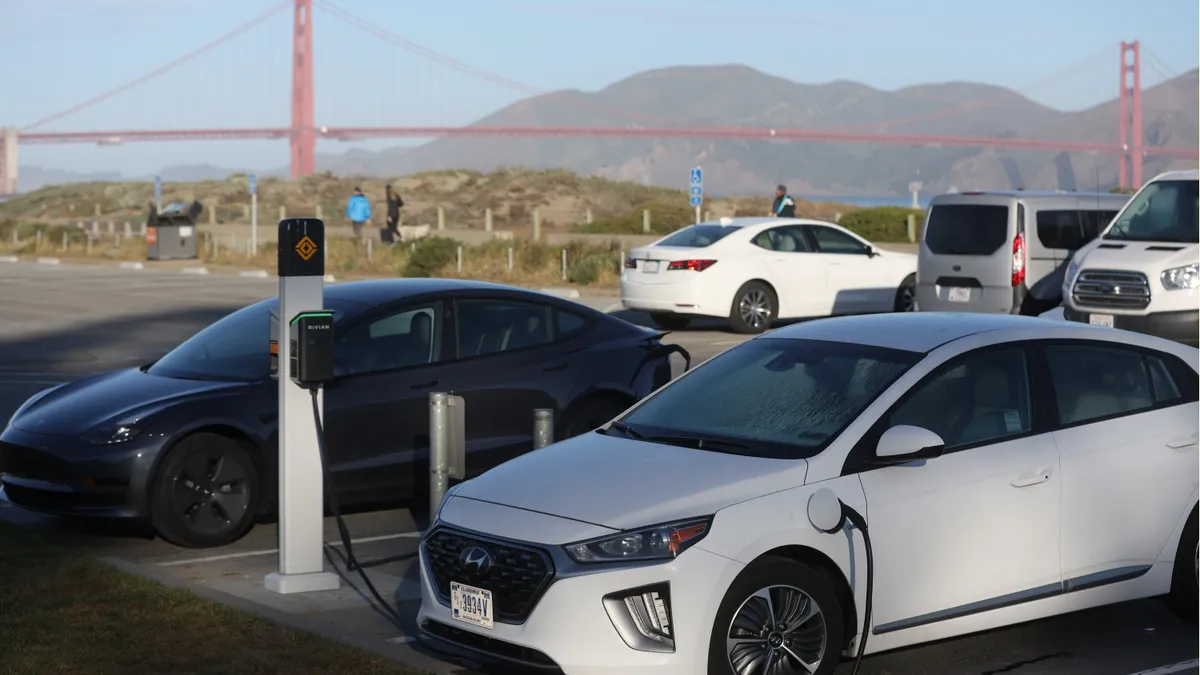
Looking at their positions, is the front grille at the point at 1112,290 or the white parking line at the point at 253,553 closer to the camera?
the white parking line at the point at 253,553

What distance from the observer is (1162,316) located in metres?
16.7

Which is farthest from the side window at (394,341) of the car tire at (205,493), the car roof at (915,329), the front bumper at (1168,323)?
the front bumper at (1168,323)

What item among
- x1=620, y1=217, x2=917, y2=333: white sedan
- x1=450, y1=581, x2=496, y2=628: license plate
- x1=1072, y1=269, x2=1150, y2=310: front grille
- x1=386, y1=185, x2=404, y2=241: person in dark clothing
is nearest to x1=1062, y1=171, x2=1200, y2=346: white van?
x1=1072, y1=269, x2=1150, y2=310: front grille

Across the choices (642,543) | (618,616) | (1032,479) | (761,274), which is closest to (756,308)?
(761,274)

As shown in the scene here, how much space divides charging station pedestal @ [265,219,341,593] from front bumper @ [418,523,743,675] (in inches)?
103

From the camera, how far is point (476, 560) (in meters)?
6.29

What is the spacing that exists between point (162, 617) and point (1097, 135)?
151 metres

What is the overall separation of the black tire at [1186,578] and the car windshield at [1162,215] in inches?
405

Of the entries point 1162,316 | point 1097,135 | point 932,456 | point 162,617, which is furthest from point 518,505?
point 1097,135

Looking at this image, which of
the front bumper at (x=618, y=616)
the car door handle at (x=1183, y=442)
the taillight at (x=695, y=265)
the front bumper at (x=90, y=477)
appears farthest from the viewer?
the taillight at (x=695, y=265)

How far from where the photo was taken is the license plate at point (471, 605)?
6.22 meters

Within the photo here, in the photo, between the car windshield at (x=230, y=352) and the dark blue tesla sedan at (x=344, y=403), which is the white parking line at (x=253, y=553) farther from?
the car windshield at (x=230, y=352)

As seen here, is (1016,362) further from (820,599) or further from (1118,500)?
(820,599)

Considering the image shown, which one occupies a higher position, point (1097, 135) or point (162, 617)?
point (1097, 135)
